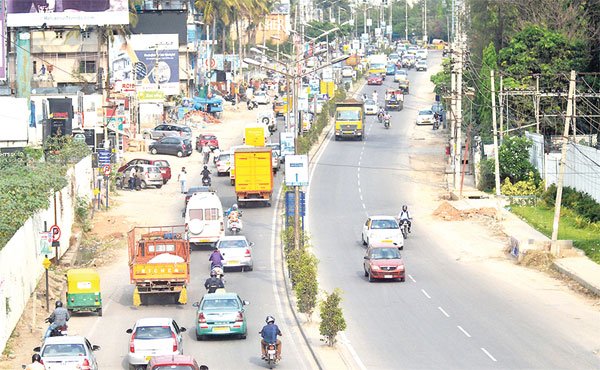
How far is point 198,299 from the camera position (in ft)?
115

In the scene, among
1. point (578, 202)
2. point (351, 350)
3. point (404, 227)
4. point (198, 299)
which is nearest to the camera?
point (351, 350)

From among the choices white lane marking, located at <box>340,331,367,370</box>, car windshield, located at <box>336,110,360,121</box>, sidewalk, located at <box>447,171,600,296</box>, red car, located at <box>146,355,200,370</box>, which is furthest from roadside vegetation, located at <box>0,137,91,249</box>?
car windshield, located at <box>336,110,360,121</box>

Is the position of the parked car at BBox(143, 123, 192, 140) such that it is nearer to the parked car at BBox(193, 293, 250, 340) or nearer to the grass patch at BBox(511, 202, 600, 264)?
the grass patch at BBox(511, 202, 600, 264)

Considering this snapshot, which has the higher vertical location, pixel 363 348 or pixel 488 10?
pixel 488 10

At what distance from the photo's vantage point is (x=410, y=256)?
43750 mm

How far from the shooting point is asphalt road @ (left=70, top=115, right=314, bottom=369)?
27.0m

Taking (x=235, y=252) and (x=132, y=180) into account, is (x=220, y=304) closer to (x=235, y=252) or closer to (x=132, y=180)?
(x=235, y=252)

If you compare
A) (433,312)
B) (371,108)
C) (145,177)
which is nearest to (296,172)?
(433,312)

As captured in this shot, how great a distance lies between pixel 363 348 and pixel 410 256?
16.3 meters

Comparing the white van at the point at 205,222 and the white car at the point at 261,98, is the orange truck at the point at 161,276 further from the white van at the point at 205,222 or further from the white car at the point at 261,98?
the white car at the point at 261,98

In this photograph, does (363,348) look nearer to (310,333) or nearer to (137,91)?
(310,333)

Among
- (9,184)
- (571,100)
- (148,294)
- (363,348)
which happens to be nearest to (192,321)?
(148,294)

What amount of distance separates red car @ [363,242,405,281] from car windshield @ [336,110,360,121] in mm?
45278

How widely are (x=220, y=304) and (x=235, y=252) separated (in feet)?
37.7
